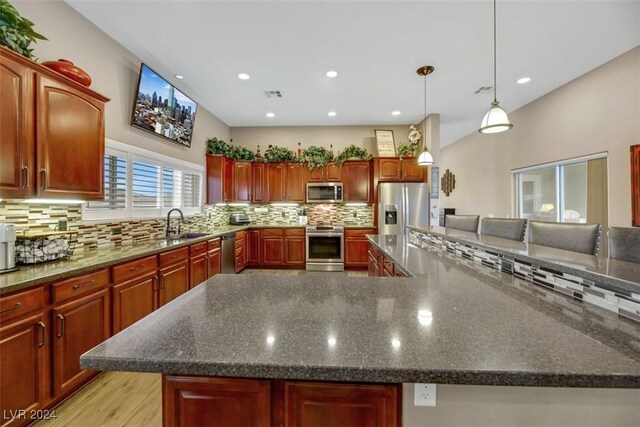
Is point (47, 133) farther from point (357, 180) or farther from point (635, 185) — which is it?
point (635, 185)

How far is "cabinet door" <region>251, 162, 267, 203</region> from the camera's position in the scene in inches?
213

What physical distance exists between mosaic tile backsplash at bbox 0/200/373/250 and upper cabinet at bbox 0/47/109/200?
351 millimetres

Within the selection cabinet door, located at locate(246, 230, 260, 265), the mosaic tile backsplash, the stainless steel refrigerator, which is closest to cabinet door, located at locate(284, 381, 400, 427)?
the mosaic tile backsplash

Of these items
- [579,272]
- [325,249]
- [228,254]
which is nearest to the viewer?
[579,272]

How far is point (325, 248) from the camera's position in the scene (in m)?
5.16

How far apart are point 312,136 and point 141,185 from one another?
3.51 metres

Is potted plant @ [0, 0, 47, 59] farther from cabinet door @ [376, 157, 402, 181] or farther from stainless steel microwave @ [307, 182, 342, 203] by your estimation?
cabinet door @ [376, 157, 402, 181]

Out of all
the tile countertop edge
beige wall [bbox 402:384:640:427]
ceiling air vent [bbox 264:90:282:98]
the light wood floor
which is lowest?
the light wood floor

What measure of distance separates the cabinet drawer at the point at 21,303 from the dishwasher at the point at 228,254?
2498 mm

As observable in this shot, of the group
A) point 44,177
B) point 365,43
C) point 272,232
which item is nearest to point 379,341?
point 44,177

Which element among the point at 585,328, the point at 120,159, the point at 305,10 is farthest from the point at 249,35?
the point at 585,328

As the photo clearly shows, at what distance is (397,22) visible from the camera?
2.49 m

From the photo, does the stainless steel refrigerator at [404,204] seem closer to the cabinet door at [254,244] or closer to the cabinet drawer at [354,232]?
the cabinet drawer at [354,232]

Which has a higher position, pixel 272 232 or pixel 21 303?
pixel 272 232
